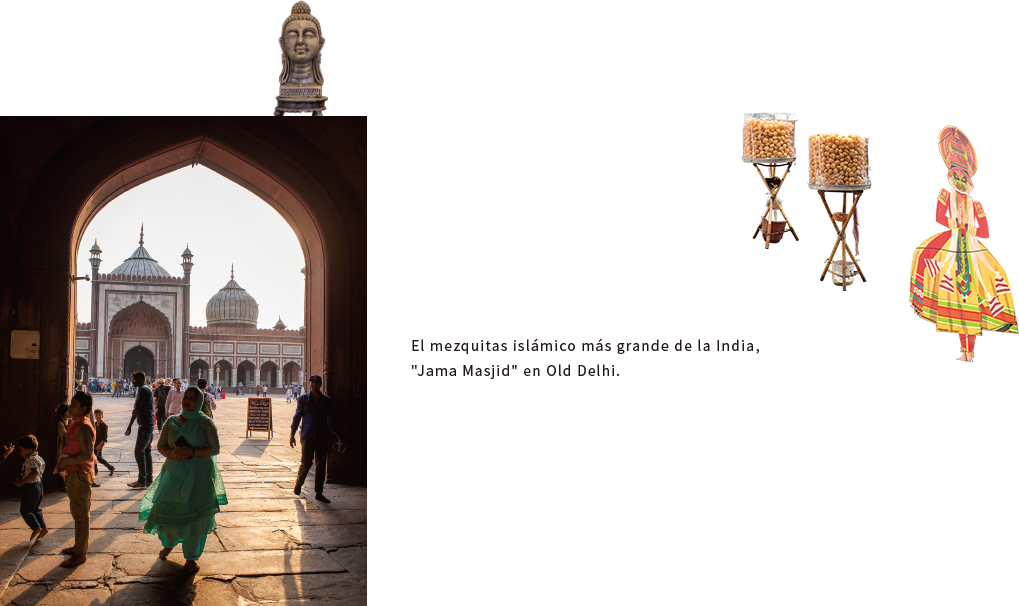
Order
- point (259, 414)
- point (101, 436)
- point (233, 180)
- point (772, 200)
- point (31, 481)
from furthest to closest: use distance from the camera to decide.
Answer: point (233, 180) → point (259, 414) → point (772, 200) → point (101, 436) → point (31, 481)

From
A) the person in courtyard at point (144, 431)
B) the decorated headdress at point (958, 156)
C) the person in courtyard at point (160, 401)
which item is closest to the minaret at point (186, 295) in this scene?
the person in courtyard at point (160, 401)

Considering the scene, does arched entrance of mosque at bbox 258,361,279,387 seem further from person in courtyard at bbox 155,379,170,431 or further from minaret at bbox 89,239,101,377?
minaret at bbox 89,239,101,377

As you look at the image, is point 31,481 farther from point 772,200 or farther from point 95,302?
point 772,200

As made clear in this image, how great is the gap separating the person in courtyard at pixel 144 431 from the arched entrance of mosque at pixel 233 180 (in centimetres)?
23

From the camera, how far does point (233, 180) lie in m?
4.47

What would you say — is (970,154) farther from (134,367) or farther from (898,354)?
(134,367)

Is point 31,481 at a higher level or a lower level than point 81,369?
lower

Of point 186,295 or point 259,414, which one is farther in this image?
point 259,414

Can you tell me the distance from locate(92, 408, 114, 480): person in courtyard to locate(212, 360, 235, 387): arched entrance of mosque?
604 millimetres

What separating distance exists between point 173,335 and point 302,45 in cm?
172

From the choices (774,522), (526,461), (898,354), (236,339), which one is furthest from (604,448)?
(236,339)

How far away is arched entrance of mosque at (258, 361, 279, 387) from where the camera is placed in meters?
4.29

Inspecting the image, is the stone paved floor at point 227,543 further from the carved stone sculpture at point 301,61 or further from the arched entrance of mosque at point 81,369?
the carved stone sculpture at point 301,61

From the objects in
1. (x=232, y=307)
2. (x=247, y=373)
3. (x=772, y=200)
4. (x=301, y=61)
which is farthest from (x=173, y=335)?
(x=772, y=200)
